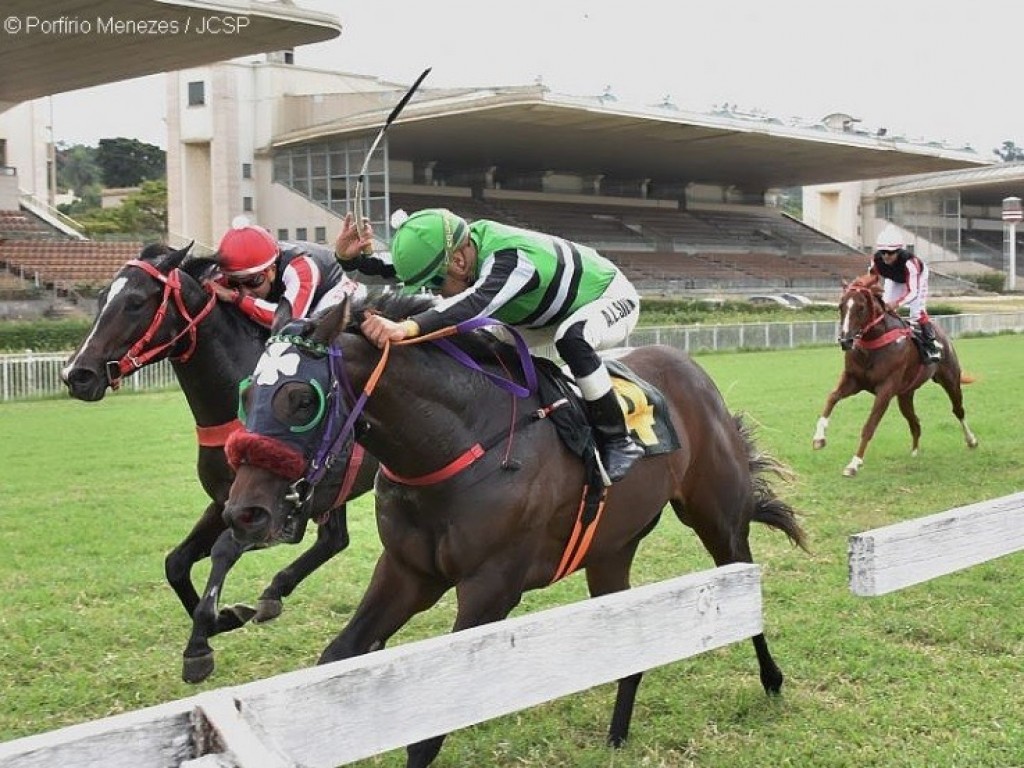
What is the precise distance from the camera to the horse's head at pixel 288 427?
2.93 metres

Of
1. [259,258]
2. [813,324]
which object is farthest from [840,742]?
[813,324]

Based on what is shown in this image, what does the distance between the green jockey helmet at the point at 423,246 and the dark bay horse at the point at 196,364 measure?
131 centimetres

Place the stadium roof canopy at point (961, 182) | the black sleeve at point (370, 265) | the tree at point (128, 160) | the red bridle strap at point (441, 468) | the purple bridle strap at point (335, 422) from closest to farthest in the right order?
the purple bridle strap at point (335, 422) → the red bridle strap at point (441, 468) → the black sleeve at point (370, 265) → the stadium roof canopy at point (961, 182) → the tree at point (128, 160)

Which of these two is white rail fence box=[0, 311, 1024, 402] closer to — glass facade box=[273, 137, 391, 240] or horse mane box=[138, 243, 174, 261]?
horse mane box=[138, 243, 174, 261]

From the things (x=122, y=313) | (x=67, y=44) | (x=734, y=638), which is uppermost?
(x=67, y=44)

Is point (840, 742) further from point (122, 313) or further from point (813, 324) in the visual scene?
point (813, 324)

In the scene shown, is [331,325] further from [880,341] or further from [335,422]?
[880,341]

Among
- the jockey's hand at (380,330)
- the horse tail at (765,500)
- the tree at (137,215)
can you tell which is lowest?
the horse tail at (765,500)

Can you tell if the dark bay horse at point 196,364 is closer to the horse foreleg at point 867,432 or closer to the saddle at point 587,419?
the saddle at point 587,419

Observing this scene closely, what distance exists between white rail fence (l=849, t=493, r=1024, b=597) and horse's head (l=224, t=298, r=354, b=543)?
1.53 meters

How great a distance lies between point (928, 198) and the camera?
65.3 metres

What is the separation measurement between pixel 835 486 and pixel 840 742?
5.87m

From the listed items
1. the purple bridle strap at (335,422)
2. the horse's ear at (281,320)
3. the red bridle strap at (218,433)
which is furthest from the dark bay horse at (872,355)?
the purple bridle strap at (335,422)

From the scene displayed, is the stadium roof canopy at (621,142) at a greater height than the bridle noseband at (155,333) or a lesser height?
greater
